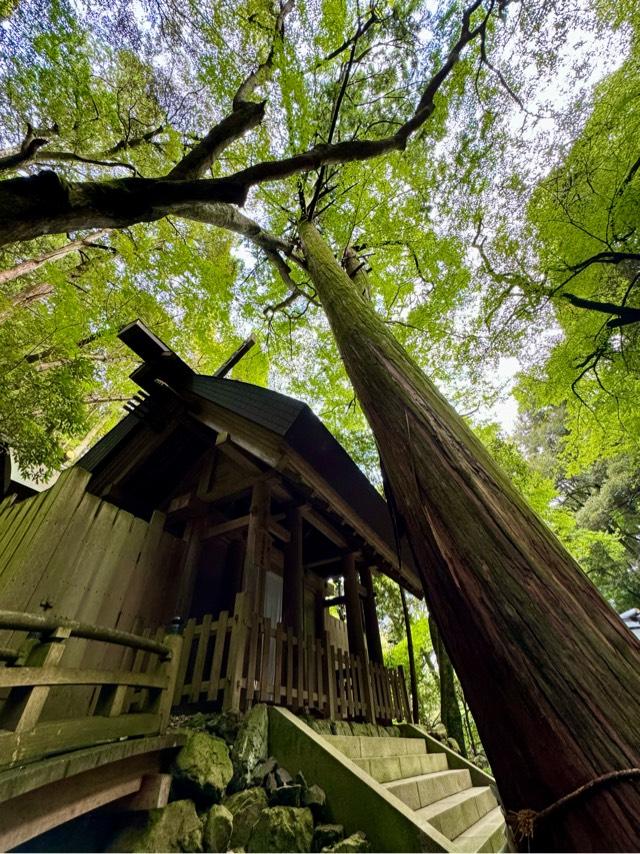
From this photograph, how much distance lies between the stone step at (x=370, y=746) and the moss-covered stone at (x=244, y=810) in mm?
1331

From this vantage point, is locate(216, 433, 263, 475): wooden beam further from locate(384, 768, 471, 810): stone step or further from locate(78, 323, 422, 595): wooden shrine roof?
locate(384, 768, 471, 810): stone step

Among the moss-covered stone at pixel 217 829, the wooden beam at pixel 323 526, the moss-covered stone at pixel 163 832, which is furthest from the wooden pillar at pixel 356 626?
the moss-covered stone at pixel 163 832

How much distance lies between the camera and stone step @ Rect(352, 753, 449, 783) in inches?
149

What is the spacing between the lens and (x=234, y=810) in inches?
104

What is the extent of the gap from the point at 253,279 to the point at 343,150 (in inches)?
190

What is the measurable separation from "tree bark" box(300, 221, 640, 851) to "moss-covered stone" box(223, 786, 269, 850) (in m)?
2.69

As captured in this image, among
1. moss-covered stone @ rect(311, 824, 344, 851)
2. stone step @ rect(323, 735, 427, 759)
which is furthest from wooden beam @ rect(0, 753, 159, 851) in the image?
stone step @ rect(323, 735, 427, 759)

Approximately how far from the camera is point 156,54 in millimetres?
8328

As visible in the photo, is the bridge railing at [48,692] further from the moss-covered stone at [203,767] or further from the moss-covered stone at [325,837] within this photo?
the moss-covered stone at [325,837]

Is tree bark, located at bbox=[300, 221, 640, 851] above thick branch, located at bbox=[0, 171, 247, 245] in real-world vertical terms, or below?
below

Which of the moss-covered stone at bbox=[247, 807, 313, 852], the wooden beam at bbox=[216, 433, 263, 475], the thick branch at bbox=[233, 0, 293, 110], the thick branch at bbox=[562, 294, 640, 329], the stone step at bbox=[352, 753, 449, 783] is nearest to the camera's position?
the moss-covered stone at bbox=[247, 807, 313, 852]

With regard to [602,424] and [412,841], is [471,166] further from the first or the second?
[412,841]

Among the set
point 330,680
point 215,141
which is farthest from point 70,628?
point 215,141

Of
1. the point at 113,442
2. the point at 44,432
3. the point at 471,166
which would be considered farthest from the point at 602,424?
the point at 44,432
